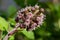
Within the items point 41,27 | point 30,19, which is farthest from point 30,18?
point 41,27

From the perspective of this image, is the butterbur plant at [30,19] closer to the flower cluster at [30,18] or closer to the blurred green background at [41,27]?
the flower cluster at [30,18]

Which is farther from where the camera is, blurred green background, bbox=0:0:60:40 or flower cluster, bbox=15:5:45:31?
blurred green background, bbox=0:0:60:40

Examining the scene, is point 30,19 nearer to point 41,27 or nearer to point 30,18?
point 30,18

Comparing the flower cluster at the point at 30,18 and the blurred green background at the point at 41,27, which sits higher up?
the blurred green background at the point at 41,27

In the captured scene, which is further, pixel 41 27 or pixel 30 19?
pixel 41 27

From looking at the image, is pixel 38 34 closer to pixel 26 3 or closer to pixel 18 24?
pixel 26 3

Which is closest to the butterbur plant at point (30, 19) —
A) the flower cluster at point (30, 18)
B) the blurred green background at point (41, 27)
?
the flower cluster at point (30, 18)

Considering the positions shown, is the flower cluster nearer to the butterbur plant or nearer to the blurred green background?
the butterbur plant

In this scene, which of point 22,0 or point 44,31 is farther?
point 44,31

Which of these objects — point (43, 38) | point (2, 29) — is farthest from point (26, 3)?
point (43, 38)

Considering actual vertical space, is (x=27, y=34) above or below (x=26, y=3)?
below

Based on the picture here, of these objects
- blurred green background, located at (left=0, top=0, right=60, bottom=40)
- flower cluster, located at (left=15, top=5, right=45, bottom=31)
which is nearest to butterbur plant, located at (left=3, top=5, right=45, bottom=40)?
flower cluster, located at (left=15, top=5, right=45, bottom=31)
